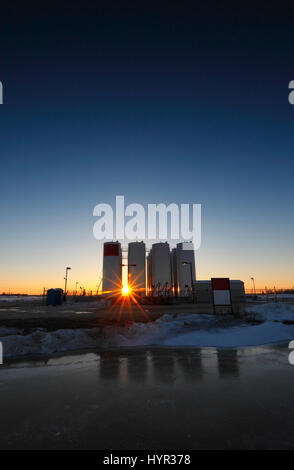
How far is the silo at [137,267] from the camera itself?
4191 cm

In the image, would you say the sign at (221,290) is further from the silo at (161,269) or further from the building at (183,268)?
the silo at (161,269)

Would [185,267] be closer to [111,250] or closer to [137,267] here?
[137,267]

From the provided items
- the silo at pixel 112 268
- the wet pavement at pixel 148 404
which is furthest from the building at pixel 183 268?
the wet pavement at pixel 148 404

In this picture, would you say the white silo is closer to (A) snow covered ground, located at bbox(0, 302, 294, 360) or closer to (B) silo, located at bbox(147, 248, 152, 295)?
(B) silo, located at bbox(147, 248, 152, 295)

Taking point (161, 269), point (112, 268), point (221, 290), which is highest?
point (112, 268)

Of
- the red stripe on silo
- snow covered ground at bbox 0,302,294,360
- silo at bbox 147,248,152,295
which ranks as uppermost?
the red stripe on silo

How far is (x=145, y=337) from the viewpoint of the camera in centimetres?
964

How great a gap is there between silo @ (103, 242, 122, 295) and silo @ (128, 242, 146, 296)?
83.1 inches

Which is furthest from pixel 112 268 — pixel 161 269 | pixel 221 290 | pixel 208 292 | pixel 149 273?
pixel 221 290

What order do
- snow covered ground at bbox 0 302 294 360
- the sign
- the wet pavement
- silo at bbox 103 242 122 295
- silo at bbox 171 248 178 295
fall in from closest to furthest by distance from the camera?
the wet pavement, snow covered ground at bbox 0 302 294 360, the sign, silo at bbox 103 242 122 295, silo at bbox 171 248 178 295

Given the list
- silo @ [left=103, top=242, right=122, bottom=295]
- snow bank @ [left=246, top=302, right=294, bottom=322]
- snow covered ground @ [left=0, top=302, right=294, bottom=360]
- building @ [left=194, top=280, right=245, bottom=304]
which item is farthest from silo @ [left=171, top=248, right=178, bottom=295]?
snow covered ground @ [left=0, top=302, right=294, bottom=360]

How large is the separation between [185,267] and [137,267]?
349 inches

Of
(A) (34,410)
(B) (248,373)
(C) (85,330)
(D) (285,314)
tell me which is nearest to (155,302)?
(D) (285,314)

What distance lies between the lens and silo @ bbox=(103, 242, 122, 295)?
137ft
